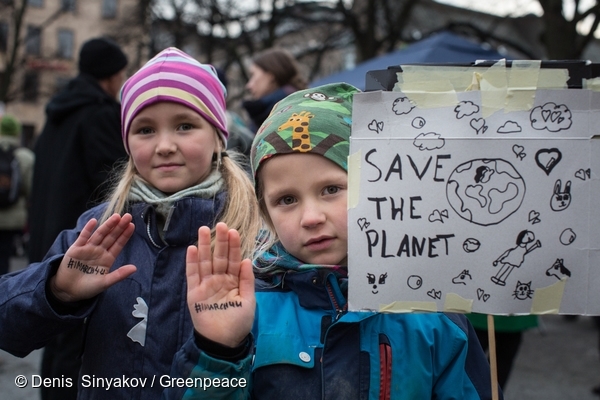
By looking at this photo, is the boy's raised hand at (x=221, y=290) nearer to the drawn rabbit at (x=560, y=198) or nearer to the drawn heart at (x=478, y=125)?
the drawn heart at (x=478, y=125)

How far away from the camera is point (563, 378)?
17.5 feet

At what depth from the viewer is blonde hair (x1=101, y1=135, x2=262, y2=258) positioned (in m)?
2.12

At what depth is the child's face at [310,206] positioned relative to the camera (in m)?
1.69

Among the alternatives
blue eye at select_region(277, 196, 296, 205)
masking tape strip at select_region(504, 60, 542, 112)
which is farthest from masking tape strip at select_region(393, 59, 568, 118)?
blue eye at select_region(277, 196, 296, 205)

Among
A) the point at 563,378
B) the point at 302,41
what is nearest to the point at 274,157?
the point at 563,378

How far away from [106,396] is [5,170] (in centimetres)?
418

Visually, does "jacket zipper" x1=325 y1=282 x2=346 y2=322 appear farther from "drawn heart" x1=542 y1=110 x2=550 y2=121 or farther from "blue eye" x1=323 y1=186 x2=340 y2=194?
"drawn heart" x1=542 y1=110 x2=550 y2=121

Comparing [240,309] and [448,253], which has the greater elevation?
[448,253]

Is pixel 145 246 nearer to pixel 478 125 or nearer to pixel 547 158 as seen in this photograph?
pixel 478 125

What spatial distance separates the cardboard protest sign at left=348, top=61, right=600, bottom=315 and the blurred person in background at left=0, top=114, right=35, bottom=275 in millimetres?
4205

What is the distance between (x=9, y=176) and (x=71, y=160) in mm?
2464

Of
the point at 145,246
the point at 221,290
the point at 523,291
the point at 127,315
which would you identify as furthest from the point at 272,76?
the point at 523,291

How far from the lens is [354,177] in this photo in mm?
1579

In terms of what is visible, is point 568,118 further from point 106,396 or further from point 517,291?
point 106,396
